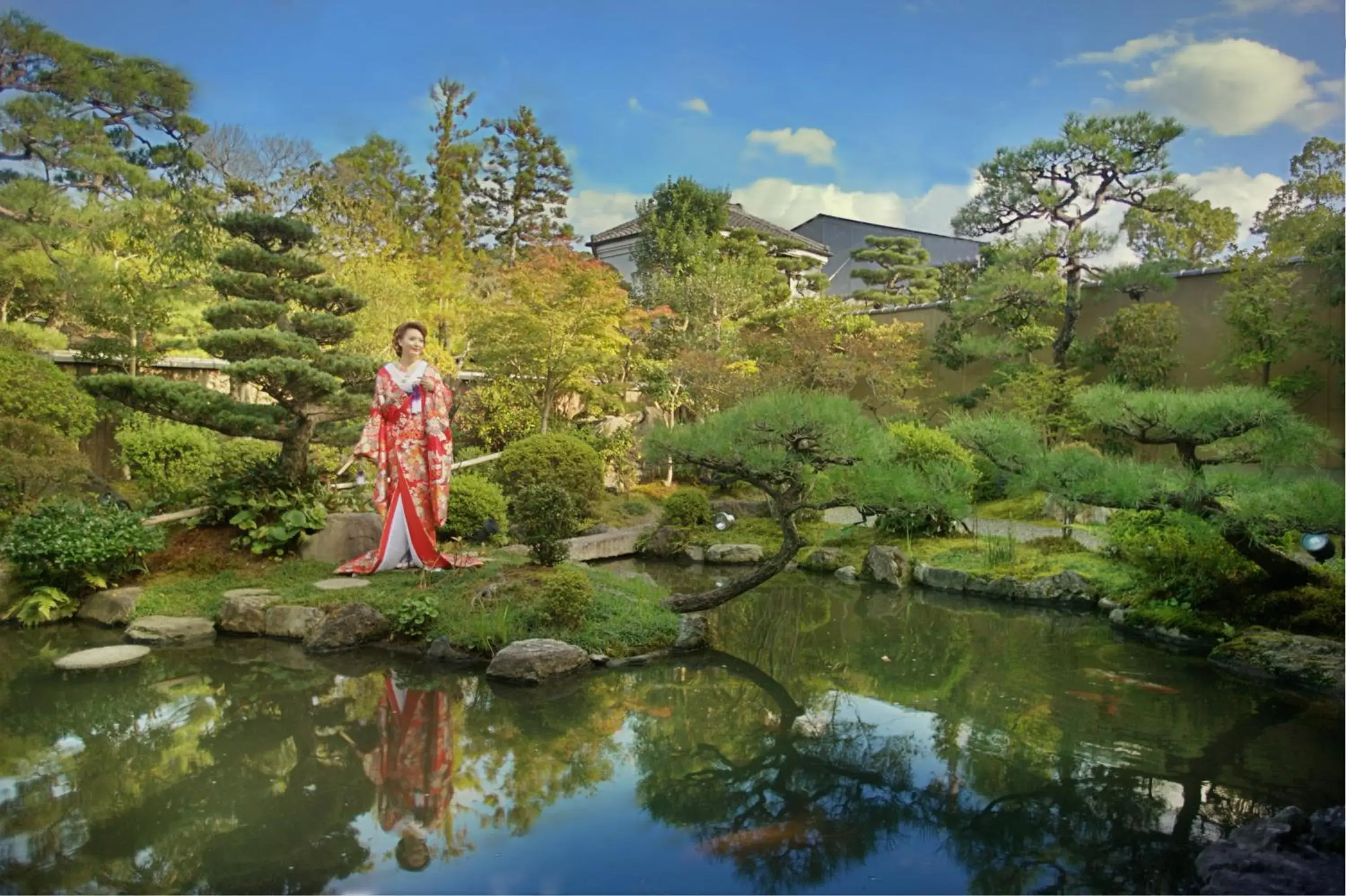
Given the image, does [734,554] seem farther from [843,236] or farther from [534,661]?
[843,236]

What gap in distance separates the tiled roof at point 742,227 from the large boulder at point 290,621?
14.5 meters

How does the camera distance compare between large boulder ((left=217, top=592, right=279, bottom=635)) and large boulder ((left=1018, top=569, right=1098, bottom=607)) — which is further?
large boulder ((left=1018, top=569, right=1098, bottom=607))

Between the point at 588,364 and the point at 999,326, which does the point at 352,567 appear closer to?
the point at 588,364

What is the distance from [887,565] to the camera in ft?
26.9

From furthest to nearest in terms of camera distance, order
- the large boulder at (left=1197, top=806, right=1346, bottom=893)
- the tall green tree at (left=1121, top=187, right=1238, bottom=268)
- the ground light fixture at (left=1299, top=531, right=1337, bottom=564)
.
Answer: the tall green tree at (left=1121, top=187, right=1238, bottom=268), the ground light fixture at (left=1299, top=531, right=1337, bottom=564), the large boulder at (left=1197, top=806, right=1346, bottom=893)

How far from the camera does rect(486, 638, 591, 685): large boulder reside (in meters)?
4.93

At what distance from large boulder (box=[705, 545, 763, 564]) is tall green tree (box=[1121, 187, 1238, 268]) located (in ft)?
22.3

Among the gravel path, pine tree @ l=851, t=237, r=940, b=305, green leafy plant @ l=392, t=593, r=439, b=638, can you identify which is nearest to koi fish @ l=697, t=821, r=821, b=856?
green leafy plant @ l=392, t=593, r=439, b=638

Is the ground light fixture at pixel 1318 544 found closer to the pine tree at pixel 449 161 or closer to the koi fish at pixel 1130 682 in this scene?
the koi fish at pixel 1130 682

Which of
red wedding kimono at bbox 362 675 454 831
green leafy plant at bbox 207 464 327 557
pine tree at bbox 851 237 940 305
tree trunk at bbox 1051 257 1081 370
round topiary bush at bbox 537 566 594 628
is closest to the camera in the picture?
red wedding kimono at bbox 362 675 454 831

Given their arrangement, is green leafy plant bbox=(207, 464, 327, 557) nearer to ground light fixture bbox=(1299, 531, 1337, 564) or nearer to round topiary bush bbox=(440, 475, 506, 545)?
round topiary bush bbox=(440, 475, 506, 545)

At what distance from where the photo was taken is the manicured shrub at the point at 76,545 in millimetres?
5941

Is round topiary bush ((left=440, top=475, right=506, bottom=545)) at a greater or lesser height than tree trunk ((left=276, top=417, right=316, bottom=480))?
lesser

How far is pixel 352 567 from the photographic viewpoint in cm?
650
